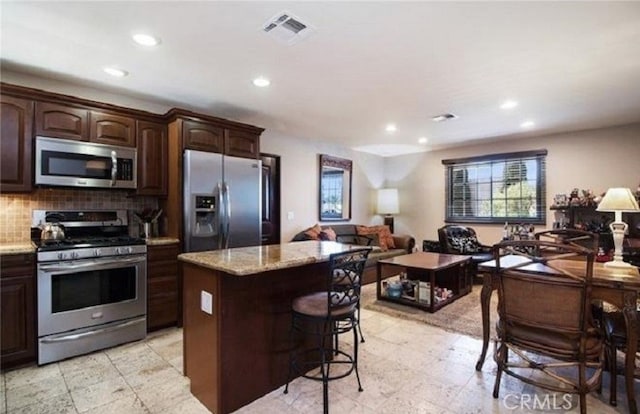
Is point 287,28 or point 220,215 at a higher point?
point 287,28

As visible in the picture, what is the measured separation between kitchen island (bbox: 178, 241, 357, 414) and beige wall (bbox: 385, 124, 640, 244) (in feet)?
15.8

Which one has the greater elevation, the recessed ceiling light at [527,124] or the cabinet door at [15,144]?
the recessed ceiling light at [527,124]

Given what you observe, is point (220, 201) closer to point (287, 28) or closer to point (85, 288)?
point (85, 288)

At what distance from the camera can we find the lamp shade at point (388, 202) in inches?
276

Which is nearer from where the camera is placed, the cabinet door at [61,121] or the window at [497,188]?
the cabinet door at [61,121]

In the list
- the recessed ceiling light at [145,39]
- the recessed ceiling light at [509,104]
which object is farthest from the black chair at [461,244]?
the recessed ceiling light at [145,39]

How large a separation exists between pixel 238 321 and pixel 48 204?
252cm

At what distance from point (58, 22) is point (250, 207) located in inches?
93.4

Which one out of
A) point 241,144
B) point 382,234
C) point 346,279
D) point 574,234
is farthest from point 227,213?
point 574,234

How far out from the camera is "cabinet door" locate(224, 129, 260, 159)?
12.8 ft

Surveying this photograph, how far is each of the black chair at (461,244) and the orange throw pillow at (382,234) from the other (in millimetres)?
931

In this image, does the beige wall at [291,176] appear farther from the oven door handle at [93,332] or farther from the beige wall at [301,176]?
the oven door handle at [93,332]

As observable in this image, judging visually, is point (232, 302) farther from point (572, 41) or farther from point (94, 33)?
point (572, 41)

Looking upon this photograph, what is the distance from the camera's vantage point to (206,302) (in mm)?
2084
